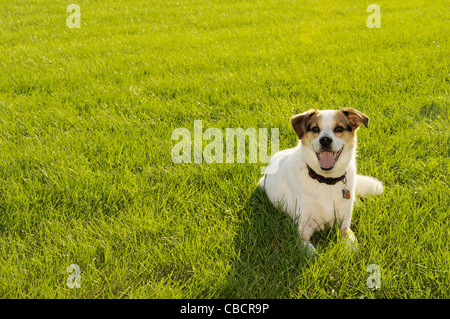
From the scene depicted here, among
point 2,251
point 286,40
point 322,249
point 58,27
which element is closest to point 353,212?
point 322,249

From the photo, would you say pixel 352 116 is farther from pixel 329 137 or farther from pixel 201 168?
pixel 201 168

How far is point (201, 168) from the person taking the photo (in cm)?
438

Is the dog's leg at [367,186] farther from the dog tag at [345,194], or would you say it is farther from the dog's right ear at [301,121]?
the dog's right ear at [301,121]

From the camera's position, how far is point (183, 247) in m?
3.16

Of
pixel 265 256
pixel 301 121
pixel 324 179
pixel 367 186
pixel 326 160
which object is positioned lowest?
pixel 265 256

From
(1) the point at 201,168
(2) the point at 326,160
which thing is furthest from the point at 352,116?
(1) the point at 201,168

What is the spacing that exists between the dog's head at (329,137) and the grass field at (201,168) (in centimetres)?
60

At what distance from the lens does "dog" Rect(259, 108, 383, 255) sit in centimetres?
326

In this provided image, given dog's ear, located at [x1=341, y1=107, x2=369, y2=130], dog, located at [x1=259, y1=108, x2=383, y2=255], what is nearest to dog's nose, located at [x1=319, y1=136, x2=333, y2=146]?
dog, located at [x1=259, y1=108, x2=383, y2=255]

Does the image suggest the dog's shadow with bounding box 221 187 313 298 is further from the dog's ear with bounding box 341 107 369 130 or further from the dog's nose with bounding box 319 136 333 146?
the dog's ear with bounding box 341 107 369 130

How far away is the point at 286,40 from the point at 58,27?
715 centimetres

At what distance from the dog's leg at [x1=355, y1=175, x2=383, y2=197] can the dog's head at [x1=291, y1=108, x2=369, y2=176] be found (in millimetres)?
553

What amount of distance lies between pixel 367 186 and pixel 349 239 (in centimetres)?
87

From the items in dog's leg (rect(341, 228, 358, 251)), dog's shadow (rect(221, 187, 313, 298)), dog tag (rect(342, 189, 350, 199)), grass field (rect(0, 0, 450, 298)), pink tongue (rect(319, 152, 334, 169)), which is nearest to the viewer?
dog's shadow (rect(221, 187, 313, 298))
